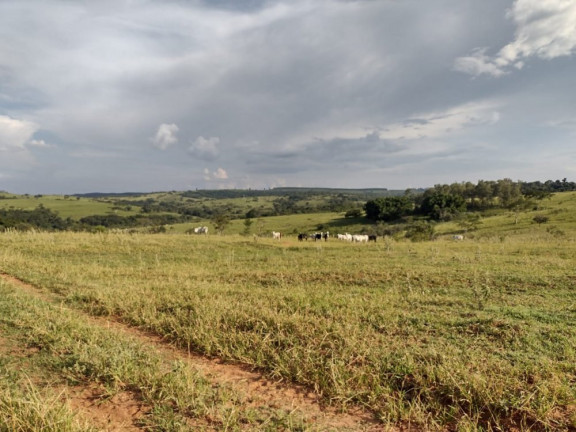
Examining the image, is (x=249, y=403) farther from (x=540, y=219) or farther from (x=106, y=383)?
(x=540, y=219)

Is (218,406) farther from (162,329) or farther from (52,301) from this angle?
(52,301)

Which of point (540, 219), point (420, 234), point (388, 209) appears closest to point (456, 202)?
point (388, 209)

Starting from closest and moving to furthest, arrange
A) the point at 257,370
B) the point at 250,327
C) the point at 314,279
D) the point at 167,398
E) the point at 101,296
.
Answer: the point at 167,398, the point at 257,370, the point at 250,327, the point at 101,296, the point at 314,279

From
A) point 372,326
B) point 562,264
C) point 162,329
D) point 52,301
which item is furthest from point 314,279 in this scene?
point 562,264

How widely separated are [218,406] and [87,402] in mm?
1613

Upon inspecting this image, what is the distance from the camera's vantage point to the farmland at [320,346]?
3.47 meters

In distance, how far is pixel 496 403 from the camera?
349cm

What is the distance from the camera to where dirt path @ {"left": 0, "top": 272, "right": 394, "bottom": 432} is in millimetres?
3404

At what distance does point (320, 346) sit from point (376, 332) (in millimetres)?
1305

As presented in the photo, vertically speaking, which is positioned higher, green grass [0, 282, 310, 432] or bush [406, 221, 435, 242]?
green grass [0, 282, 310, 432]

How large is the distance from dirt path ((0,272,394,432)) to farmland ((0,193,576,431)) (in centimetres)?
4

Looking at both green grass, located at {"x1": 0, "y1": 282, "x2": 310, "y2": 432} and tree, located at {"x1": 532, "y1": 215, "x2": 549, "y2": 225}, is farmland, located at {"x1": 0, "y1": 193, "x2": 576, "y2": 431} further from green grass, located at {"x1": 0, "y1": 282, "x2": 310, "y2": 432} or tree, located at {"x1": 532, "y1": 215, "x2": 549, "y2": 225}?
tree, located at {"x1": 532, "y1": 215, "x2": 549, "y2": 225}

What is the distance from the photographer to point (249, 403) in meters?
3.74

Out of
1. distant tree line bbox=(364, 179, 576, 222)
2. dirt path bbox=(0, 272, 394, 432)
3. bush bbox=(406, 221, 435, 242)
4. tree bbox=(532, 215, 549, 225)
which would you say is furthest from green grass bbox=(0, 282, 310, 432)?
distant tree line bbox=(364, 179, 576, 222)
